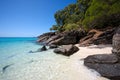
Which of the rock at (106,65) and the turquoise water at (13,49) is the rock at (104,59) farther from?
the turquoise water at (13,49)

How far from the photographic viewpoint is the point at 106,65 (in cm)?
666

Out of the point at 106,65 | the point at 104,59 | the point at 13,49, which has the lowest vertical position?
the point at 106,65

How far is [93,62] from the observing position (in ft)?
23.9

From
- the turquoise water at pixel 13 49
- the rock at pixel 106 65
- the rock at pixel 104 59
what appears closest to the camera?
the rock at pixel 106 65

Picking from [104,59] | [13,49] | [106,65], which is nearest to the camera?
[106,65]

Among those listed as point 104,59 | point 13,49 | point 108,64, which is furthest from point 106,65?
point 13,49

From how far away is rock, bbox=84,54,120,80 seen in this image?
578 cm

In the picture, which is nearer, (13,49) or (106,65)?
(106,65)

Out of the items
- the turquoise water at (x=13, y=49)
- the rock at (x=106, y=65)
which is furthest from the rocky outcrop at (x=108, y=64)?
the turquoise water at (x=13, y=49)

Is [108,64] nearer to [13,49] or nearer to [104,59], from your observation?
[104,59]

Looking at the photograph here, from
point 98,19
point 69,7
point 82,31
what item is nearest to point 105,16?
point 98,19

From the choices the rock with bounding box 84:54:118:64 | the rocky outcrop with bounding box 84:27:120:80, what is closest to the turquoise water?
the rock with bounding box 84:54:118:64

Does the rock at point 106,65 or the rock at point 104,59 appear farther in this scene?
the rock at point 104,59

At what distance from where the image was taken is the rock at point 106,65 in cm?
578
